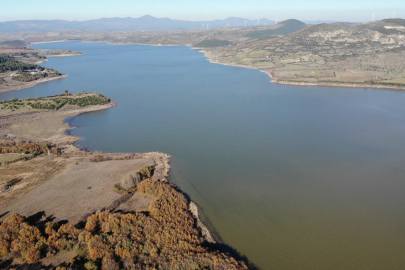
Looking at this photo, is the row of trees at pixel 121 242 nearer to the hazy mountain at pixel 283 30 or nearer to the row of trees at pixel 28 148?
the row of trees at pixel 28 148

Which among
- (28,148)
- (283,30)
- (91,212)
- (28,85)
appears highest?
(283,30)

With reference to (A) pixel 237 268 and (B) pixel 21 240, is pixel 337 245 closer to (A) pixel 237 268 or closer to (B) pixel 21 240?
(A) pixel 237 268

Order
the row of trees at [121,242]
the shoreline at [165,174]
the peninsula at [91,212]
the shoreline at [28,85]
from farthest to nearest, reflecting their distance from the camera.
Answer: the shoreline at [28,85]
the shoreline at [165,174]
the peninsula at [91,212]
the row of trees at [121,242]

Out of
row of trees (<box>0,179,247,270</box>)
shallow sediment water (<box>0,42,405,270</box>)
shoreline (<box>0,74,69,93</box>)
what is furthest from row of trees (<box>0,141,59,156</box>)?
shoreline (<box>0,74,69,93</box>)

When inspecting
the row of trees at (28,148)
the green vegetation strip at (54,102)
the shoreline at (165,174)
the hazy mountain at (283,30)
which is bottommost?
the shoreline at (165,174)

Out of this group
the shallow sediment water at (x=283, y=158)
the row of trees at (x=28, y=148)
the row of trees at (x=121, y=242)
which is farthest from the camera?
the row of trees at (x=28, y=148)

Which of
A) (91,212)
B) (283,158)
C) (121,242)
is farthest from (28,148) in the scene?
(283,158)

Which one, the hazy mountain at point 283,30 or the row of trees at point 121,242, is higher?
the hazy mountain at point 283,30

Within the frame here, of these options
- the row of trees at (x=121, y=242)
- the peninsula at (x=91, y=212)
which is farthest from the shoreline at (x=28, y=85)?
the row of trees at (x=121, y=242)

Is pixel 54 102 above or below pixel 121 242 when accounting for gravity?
above

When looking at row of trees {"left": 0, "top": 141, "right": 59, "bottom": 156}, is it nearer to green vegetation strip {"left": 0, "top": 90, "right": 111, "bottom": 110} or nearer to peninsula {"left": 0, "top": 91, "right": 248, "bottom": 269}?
peninsula {"left": 0, "top": 91, "right": 248, "bottom": 269}

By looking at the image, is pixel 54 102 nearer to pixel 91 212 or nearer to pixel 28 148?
pixel 28 148
